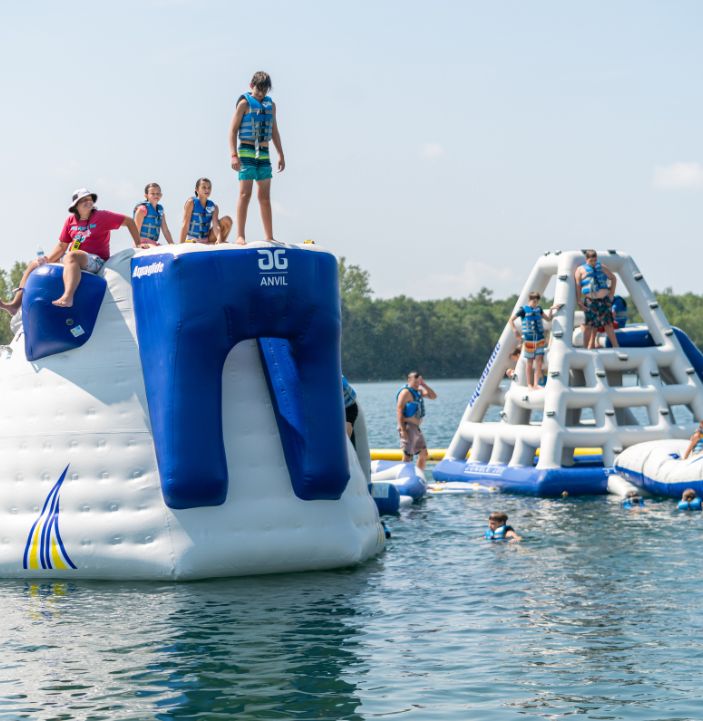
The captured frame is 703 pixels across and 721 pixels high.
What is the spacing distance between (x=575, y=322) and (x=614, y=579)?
10.1 metres

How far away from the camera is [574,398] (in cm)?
2094

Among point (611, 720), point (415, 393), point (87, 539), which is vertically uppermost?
point (415, 393)

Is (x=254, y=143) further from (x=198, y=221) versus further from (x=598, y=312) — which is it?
(x=598, y=312)

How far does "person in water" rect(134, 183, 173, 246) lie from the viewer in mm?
15102

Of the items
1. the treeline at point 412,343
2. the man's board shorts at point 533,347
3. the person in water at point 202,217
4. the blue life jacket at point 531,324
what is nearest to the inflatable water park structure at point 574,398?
the man's board shorts at point 533,347

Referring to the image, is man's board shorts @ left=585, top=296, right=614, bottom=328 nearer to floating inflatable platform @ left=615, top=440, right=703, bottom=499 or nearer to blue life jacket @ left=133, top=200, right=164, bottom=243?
floating inflatable platform @ left=615, top=440, right=703, bottom=499

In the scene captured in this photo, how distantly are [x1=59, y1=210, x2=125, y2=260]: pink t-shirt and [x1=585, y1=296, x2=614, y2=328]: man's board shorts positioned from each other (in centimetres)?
1038

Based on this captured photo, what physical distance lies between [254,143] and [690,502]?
8.62m

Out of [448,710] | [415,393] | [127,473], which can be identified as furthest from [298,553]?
[415,393]

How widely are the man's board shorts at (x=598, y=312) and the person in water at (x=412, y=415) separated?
2.96m

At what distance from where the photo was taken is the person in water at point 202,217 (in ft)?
48.3

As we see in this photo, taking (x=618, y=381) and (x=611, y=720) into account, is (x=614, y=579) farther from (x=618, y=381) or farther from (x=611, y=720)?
(x=618, y=381)

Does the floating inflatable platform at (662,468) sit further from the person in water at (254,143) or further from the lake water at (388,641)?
the person in water at (254,143)

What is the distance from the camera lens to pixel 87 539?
12.7 meters
